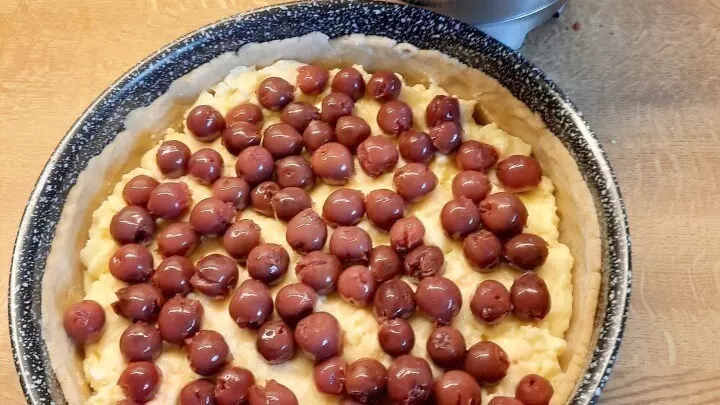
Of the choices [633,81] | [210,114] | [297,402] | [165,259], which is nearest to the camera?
[297,402]

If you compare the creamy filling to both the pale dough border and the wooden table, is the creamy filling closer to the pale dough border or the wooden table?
the pale dough border

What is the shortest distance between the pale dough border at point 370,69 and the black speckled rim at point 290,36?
0.6 inches

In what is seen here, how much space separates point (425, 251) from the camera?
3.43 feet

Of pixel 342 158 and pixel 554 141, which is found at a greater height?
pixel 342 158

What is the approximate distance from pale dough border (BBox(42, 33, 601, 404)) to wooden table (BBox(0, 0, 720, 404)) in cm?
20

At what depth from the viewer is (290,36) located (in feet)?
4.14

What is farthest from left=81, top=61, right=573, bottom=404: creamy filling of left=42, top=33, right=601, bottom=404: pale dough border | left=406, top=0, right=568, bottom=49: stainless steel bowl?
left=406, top=0, right=568, bottom=49: stainless steel bowl

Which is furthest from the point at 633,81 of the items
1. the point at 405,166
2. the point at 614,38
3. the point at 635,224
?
the point at 405,166

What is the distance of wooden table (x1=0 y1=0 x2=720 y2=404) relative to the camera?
3.74 feet

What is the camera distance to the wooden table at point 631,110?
114 centimetres

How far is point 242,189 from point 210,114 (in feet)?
0.55

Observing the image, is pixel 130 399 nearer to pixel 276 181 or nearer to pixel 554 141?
pixel 276 181

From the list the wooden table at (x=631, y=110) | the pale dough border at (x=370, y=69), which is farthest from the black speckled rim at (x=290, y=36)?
the wooden table at (x=631, y=110)

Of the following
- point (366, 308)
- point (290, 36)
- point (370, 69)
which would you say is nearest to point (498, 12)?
point (370, 69)
